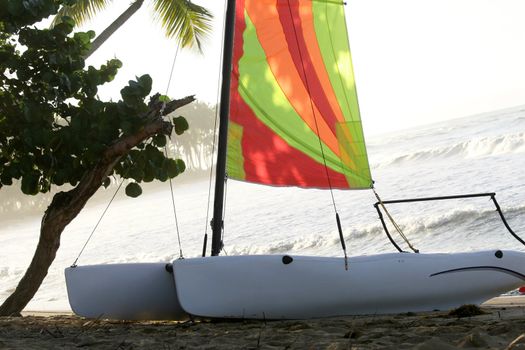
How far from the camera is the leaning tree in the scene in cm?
636

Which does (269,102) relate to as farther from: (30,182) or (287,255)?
(30,182)

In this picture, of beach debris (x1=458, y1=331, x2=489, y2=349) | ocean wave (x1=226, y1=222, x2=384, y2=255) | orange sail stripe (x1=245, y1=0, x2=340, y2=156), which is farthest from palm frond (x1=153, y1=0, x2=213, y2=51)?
beach debris (x1=458, y1=331, x2=489, y2=349)

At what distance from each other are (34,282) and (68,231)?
2066 centimetres

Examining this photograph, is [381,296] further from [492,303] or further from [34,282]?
[34,282]

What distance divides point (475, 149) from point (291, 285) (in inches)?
857

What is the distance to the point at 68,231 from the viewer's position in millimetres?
26969

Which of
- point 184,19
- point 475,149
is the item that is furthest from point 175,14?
point 475,149

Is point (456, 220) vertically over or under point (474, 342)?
under

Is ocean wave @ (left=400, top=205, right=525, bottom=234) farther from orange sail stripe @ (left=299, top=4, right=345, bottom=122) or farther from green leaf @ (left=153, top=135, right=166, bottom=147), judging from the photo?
green leaf @ (left=153, top=135, right=166, bottom=147)

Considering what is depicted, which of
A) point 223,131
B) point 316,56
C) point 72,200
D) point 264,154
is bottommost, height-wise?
point 72,200

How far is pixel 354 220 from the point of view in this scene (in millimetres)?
15453

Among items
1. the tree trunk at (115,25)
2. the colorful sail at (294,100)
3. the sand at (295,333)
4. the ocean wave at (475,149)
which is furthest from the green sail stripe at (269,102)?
the ocean wave at (475,149)

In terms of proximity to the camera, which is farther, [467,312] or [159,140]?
[159,140]

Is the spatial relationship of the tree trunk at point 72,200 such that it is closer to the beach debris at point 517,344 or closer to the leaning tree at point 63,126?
the leaning tree at point 63,126
